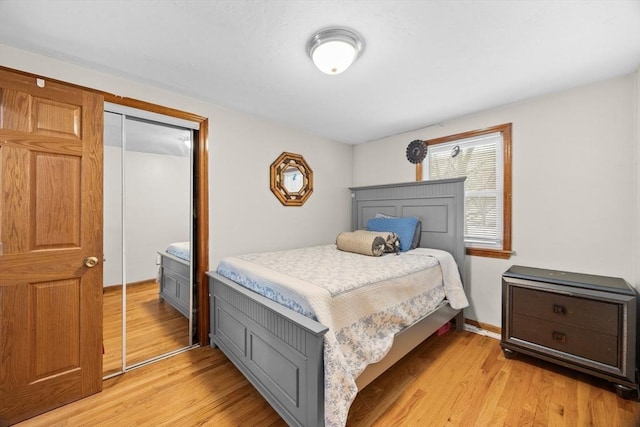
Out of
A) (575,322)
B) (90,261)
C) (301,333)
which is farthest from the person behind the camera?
(575,322)

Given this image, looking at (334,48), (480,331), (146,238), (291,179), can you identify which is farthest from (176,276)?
(480,331)

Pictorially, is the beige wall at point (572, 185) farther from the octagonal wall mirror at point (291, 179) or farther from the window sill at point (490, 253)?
the octagonal wall mirror at point (291, 179)

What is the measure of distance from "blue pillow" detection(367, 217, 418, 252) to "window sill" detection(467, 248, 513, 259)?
2.05 ft

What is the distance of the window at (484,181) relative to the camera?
2.53m

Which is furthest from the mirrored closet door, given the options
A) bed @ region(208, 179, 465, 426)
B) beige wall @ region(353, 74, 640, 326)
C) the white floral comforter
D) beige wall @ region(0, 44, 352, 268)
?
beige wall @ region(353, 74, 640, 326)

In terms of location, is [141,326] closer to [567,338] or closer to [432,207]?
[432,207]

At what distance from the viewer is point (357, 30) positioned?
1478mm

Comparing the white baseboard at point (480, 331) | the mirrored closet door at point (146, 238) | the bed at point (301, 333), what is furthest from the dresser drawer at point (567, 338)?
the mirrored closet door at point (146, 238)

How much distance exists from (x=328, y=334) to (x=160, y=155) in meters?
2.05

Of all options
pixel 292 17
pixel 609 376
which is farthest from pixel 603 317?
pixel 292 17

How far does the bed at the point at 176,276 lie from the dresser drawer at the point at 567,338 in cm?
286

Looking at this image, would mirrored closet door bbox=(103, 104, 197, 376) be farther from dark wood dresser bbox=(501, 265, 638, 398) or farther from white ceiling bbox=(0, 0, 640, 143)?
dark wood dresser bbox=(501, 265, 638, 398)

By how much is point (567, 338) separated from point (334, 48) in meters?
2.60

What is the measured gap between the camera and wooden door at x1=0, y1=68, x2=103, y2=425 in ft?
4.90
